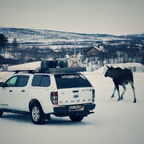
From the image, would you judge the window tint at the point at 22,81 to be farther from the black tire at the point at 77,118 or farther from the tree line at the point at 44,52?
the tree line at the point at 44,52

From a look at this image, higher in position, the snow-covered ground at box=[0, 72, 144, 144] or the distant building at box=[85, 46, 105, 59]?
the distant building at box=[85, 46, 105, 59]

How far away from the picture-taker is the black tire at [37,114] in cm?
1191

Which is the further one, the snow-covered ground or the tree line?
the tree line

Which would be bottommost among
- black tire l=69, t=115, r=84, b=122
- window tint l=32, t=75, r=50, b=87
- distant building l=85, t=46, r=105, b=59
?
black tire l=69, t=115, r=84, b=122

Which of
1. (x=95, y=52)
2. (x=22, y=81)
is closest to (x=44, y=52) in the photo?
(x=95, y=52)

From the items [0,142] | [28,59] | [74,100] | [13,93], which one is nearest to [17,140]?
[0,142]

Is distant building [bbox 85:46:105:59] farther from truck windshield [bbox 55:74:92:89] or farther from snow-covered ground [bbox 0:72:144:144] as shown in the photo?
truck windshield [bbox 55:74:92:89]

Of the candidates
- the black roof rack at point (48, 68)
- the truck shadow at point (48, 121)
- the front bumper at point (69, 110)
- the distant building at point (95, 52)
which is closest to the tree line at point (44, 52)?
the distant building at point (95, 52)

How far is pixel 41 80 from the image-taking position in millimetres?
12430

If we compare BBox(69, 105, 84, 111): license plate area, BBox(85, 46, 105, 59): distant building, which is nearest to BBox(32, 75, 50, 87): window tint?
BBox(69, 105, 84, 111): license plate area

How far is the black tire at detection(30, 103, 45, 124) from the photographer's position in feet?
39.1

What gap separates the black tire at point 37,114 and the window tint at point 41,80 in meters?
0.69

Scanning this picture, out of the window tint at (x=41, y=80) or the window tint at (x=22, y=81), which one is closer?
the window tint at (x=41, y=80)

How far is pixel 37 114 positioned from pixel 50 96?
2.81ft
